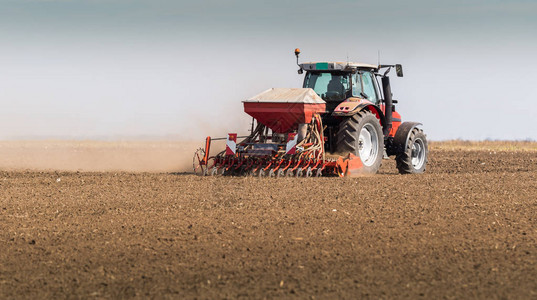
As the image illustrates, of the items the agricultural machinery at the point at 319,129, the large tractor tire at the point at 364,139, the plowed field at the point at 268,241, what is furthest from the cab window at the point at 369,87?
the plowed field at the point at 268,241

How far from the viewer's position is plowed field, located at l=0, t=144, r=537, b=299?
211 inches

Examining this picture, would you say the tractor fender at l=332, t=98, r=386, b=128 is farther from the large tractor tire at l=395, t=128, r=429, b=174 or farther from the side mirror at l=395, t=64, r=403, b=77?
the large tractor tire at l=395, t=128, r=429, b=174

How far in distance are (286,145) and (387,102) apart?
300 centimetres

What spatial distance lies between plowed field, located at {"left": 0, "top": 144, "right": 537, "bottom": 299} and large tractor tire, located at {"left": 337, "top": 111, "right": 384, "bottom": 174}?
155 cm

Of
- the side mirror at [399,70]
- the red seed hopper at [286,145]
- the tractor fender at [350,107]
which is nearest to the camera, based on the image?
the red seed hopper at [286,145]

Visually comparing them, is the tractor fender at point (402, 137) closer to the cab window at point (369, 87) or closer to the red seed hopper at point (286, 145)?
the cab window at point (369, 87)

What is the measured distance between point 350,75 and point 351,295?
8.82 metres

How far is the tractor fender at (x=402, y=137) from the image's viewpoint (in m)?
14.4

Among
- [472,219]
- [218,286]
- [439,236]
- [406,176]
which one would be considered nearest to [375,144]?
[406,176]

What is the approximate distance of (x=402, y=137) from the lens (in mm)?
14453

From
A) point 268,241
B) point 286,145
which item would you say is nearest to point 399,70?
point 286,145

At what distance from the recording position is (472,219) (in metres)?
8.26

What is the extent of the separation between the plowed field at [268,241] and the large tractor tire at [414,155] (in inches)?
116

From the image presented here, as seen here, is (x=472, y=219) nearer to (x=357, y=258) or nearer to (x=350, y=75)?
(x=357, y=258)
